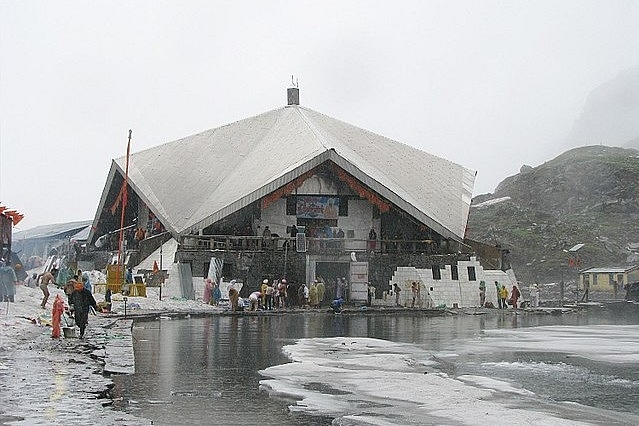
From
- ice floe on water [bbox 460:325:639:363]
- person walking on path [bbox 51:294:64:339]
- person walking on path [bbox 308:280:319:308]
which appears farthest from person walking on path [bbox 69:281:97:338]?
person walking on path [bbox 308:280:319:308]

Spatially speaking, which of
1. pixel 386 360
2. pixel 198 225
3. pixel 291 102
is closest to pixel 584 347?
pixel 386 360

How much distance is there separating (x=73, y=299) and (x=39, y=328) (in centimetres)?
129

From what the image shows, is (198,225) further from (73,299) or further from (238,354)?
(238,354)

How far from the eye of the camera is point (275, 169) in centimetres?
4147

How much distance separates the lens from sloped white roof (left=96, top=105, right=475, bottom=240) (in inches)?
1582

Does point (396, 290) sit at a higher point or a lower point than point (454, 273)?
lower

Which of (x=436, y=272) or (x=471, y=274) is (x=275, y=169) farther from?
(x=471, y=274)

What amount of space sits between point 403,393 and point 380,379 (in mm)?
1178

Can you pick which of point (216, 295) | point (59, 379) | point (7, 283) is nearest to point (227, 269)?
point (216, 295)

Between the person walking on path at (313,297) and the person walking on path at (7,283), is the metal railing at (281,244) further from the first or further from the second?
the person walking on path at (7,283)

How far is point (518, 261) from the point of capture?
8388 cm

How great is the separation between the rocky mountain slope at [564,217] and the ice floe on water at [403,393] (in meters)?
65.3

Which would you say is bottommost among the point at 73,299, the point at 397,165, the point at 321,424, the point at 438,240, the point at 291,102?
the point at 321,424

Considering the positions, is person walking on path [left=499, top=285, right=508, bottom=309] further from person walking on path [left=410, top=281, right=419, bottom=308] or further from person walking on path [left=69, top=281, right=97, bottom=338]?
person walking on path [left=69, top=281, right=97, bottom=338]
